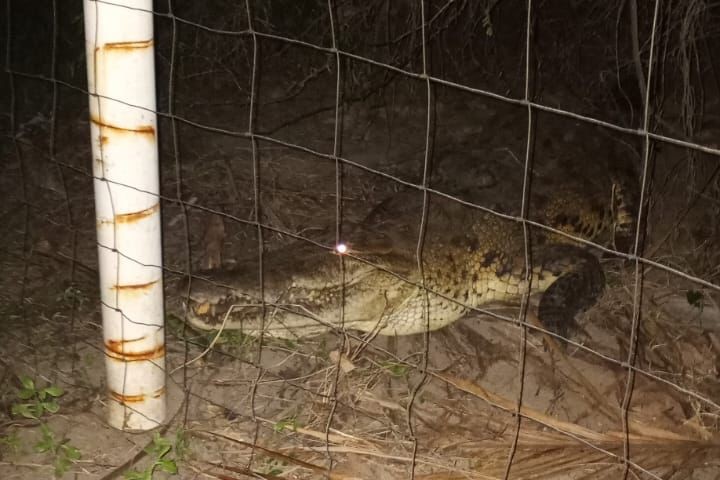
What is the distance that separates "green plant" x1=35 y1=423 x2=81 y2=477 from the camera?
1932mm

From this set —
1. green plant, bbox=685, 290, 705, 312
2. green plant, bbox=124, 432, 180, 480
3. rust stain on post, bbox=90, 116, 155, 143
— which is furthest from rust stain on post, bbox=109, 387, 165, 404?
green plant, bbox=685, 290, 705, 312

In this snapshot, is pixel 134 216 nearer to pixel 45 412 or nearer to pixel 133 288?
pixel 133 288

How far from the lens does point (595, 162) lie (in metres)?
3.65

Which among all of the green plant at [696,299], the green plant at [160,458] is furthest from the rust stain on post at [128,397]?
the green plant at [696,299]

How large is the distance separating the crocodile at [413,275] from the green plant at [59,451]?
1.93 feet

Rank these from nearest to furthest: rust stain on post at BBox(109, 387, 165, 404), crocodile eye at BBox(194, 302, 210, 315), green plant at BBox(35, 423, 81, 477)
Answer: green plant at BBox(35, 423, 81, 477)
rust stain on post at BBox(109, 387, 165, 404)
crocodile eye at BBox(194, 302, 210, 315)

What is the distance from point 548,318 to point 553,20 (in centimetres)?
239

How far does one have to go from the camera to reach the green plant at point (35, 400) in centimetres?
206

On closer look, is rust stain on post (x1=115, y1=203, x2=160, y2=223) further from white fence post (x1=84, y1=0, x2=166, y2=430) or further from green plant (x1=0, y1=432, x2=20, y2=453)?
green plant (x1=0, y1=432, x2=20, y2=453)

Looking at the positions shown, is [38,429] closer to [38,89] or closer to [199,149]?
[199,149]

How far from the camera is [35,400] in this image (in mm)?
2121

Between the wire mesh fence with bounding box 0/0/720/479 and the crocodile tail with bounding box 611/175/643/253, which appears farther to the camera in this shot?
the crocodile tail with bounding box 611/175/643/253

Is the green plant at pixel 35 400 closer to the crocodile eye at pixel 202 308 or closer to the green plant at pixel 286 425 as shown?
the crocodile eye at pixel 202 308

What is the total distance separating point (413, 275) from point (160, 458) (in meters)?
1.35
